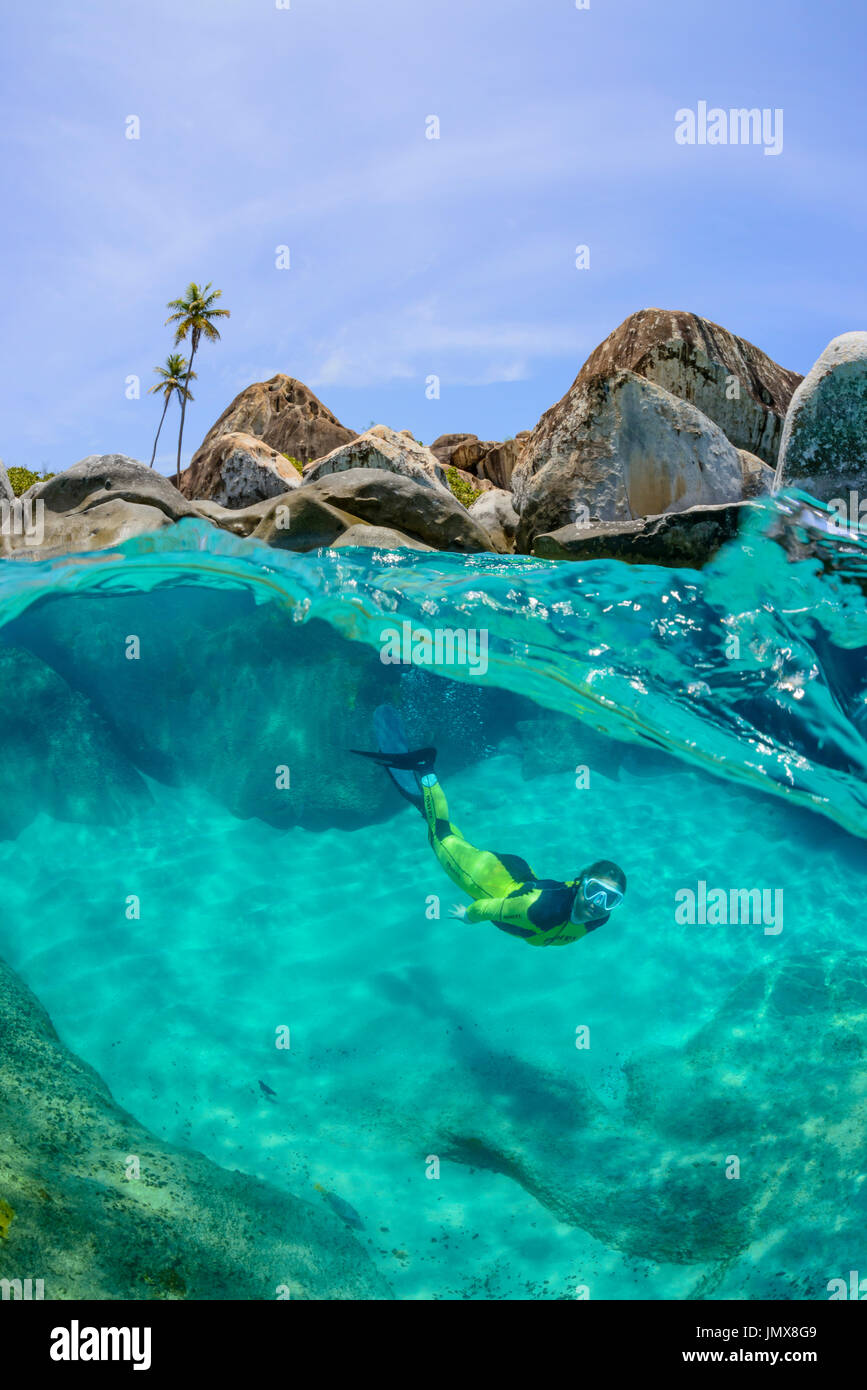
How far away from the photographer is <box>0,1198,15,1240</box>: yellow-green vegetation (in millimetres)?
4230

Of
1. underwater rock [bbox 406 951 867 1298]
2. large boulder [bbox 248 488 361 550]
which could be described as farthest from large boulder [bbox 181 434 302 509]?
underwater rock [bbox 406 951 867 1298]

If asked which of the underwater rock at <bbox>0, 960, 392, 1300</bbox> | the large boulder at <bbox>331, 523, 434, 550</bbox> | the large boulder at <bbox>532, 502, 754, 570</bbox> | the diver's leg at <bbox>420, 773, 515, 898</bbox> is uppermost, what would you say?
the large boulder at <bbox>331, 523, 434, 550</bbox>

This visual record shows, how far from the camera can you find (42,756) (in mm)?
9414

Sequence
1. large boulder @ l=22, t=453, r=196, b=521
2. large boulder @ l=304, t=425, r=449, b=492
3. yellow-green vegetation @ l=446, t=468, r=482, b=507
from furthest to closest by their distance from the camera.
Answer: yellow-green vegetation @ l=446, t=468, r=482, b=507, large boulder @ l=304, t=425, r=449, b=492, large boulder @ l=22, t=453, r=196, b=521

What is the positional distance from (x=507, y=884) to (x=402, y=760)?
2.51 m

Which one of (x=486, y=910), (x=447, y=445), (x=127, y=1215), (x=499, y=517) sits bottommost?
(x=127, y=1215)

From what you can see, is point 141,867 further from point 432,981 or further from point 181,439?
point 181,439

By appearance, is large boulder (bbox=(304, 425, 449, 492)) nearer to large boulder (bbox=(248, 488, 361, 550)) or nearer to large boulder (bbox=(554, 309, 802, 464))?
large boulder (bbox=(554, 309, 802, 464))

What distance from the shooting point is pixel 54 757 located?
9.45 metres

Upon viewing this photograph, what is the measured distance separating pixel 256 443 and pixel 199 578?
47.9 ft

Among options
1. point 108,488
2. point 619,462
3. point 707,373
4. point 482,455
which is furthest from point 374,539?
point 482,455

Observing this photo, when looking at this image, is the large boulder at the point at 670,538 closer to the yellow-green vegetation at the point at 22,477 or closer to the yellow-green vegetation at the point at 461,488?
the yellow-green vegetation at the point at 461,488

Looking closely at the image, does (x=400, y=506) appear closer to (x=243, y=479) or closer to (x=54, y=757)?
(x=54, y=757)

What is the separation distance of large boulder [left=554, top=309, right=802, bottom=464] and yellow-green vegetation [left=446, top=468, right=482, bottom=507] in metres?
11.4
